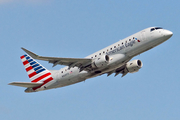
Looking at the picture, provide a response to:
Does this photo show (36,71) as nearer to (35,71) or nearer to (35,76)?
(35,71)

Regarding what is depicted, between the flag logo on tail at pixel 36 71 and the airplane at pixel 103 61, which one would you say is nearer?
the airplane at pixel 103 61

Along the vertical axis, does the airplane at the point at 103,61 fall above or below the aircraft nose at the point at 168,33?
below

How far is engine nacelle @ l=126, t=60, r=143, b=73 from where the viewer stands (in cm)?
5487

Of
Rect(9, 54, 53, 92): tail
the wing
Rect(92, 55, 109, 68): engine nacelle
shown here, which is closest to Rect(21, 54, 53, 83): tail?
Rect(9, 54, 53, 92): tail

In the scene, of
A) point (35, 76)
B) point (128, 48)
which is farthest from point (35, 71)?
point (128, 48)

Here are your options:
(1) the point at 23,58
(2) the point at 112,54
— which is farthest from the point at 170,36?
(1) the point at 23,58

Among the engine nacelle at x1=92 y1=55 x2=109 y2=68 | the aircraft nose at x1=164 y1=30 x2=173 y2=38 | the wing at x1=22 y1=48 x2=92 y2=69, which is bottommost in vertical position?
the engine nacelle at x1=92 y1=55 x2=109 y2=68

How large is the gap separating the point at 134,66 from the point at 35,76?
16.9 m

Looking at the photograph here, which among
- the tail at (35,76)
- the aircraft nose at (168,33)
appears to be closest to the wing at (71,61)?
the tail at (35,76)

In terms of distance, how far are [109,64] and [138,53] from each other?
4.57 metres

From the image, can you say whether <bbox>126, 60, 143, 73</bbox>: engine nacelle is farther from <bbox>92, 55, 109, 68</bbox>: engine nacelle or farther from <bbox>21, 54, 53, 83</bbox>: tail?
<bbox>21, 54, 53, 83</bbox>: tail

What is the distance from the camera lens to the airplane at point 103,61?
4825 centimetres

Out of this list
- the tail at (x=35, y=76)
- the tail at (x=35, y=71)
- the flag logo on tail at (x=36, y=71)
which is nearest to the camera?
the tail at (x=35, y=76)

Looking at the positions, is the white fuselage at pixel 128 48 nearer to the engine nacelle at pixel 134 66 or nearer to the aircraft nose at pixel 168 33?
the aircraft nose at pixel 168 33
